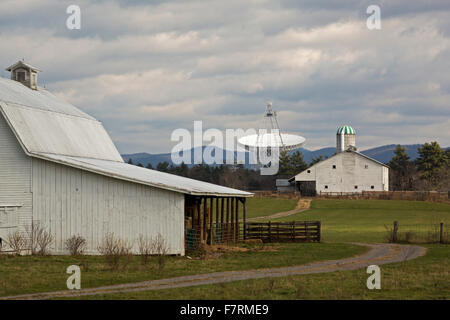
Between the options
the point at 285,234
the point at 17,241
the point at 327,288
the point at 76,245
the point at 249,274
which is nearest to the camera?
the point at 327,288

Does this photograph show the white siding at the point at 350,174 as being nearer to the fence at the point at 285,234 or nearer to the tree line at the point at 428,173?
the tree line at the point at 428,173

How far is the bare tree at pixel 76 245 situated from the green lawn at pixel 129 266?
42.0 inches

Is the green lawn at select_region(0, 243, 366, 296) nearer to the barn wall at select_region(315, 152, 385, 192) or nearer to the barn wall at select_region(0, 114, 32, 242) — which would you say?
the barn wall at select_region(0, 114, 32, 242)

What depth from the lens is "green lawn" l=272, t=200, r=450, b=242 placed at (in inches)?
1975

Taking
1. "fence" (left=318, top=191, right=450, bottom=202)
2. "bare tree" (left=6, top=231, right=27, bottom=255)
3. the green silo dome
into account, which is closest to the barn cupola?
"bare tree" (left=6, top=231, right=27, bottom=255)

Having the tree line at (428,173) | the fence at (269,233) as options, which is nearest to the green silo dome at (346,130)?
the tree line at (428,173)

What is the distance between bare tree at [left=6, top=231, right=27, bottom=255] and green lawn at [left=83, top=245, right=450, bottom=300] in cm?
1287

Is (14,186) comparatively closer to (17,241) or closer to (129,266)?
(17,241)

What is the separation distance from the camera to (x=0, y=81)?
36219mm

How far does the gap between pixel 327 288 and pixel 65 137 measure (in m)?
20.5

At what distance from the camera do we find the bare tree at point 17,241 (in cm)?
2883

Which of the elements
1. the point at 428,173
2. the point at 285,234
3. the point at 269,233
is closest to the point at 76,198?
the point at 269,233

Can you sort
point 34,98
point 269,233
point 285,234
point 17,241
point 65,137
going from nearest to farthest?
point 17,241
point 65,137
point 34,98
point 269,233
point 285,234

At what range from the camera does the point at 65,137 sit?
115 feet
